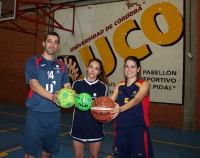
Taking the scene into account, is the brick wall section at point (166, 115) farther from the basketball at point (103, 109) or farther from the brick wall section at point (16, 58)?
the brick wall section at point (16, 58)

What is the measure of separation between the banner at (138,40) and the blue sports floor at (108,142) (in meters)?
1.36

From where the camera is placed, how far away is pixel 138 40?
7699mm

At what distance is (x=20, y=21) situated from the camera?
10859mm

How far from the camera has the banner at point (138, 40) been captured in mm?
7094

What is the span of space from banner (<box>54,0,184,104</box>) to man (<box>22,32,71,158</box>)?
5169 millimetres

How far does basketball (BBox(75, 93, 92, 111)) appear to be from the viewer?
2641 millimetres

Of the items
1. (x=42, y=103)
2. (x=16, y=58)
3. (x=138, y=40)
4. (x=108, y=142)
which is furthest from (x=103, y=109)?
(x=16, y=58)

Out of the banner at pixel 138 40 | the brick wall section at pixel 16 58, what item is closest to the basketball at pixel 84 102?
the banner at pixel 138 40

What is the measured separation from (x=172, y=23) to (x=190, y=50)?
1.11 m

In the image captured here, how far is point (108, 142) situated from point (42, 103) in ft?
9.80

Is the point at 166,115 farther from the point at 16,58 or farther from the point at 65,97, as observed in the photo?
the point at 16,58

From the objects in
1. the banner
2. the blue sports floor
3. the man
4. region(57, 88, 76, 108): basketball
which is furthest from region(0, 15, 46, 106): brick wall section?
region(57, 88, 76, 108): basketball

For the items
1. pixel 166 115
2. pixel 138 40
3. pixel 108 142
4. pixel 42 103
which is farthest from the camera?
pixel 138 40

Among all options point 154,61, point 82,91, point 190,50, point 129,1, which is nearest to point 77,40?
point 129,1
